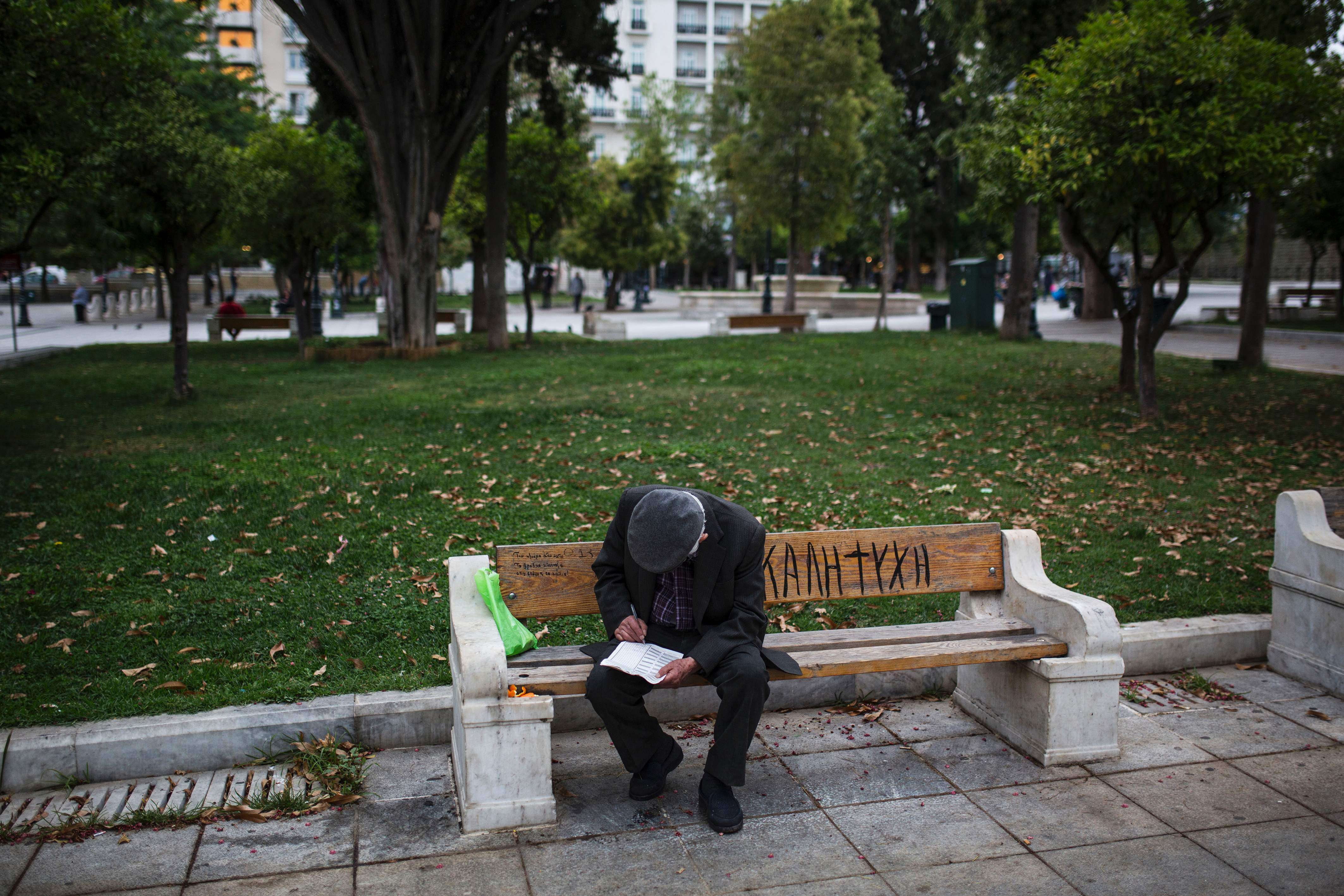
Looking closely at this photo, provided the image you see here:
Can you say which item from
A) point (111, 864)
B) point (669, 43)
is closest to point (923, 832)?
point (111, 864)

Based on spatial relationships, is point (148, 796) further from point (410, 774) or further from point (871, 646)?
point (871, 646)

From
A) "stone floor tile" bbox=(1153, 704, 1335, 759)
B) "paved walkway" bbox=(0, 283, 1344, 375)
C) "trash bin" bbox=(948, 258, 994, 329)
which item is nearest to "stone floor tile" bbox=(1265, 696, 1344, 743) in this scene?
"stone floor tile" bbox=(1153, 704, 1335, 759)

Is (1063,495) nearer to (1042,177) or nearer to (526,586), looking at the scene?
(1042,177)

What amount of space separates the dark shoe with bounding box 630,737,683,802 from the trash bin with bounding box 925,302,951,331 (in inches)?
848

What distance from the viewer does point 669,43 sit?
7431 cm

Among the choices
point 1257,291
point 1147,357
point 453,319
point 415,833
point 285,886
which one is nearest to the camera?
point 285,886

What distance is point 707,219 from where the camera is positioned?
5975 cm

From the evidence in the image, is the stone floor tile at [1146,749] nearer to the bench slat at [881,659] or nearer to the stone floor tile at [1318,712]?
the bench slat at [881,659]

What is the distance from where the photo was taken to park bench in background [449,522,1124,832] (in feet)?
12.6

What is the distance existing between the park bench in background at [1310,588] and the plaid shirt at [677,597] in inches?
128

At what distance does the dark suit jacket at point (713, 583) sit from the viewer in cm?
403

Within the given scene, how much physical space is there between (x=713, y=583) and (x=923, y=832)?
47.4 inches

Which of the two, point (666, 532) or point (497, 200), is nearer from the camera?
point (666, 532)

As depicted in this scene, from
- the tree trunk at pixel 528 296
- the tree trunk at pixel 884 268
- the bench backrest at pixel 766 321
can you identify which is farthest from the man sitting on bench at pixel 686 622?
the tree trunk at pixel 884 268
